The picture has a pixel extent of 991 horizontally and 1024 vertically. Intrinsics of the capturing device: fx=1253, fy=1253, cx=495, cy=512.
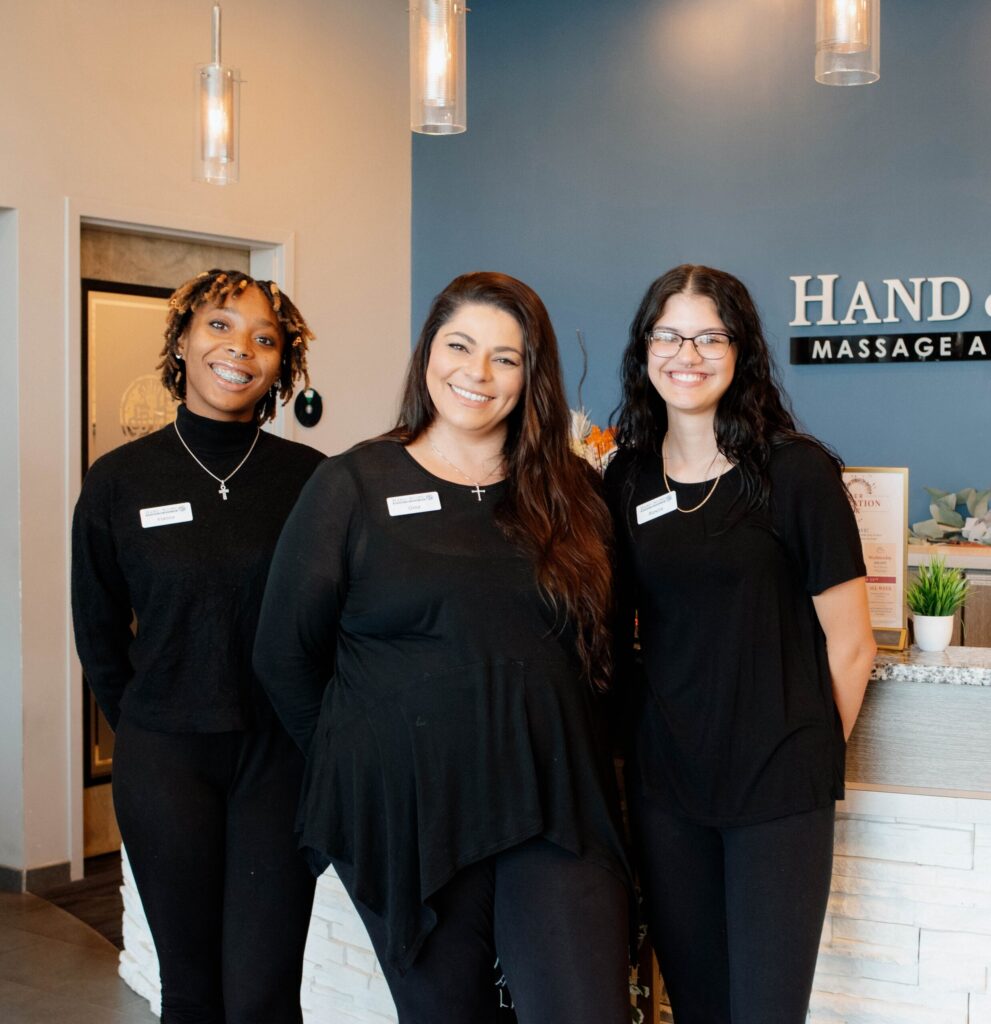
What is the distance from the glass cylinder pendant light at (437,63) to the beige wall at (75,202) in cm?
203

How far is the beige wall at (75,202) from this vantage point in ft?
13.9

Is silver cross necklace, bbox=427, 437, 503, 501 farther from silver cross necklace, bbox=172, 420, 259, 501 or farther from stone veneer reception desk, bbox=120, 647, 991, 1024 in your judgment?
stone veneer reception desk, bbox=120, 647, 991, 1024

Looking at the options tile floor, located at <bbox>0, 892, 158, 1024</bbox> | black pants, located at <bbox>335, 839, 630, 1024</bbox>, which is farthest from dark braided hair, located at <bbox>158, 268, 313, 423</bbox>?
A: tile floor, located at <bbox>0, 892, 158, 1024</bbox>

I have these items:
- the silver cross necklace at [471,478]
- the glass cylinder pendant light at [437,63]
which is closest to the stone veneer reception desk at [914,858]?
the silver cross necklace at [471,478]

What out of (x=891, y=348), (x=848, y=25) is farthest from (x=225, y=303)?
(x=891, y=348)

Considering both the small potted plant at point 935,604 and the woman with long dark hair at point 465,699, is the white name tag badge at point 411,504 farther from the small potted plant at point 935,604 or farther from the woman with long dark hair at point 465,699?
the small potted plant at point 935,604

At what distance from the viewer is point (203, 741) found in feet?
6.82

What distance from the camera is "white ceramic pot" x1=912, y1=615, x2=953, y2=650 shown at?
245 cm

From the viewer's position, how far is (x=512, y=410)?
6.35 feet

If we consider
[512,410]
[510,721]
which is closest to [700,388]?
[512,410]

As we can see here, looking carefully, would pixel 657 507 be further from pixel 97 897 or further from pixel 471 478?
pixel 97 897

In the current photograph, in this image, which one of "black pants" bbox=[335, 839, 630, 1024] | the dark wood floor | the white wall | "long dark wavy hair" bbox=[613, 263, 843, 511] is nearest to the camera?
"black pants" bbox=[335, 839, 630, 1024]

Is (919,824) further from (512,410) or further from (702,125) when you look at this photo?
(702,125)

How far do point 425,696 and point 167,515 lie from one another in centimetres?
66
